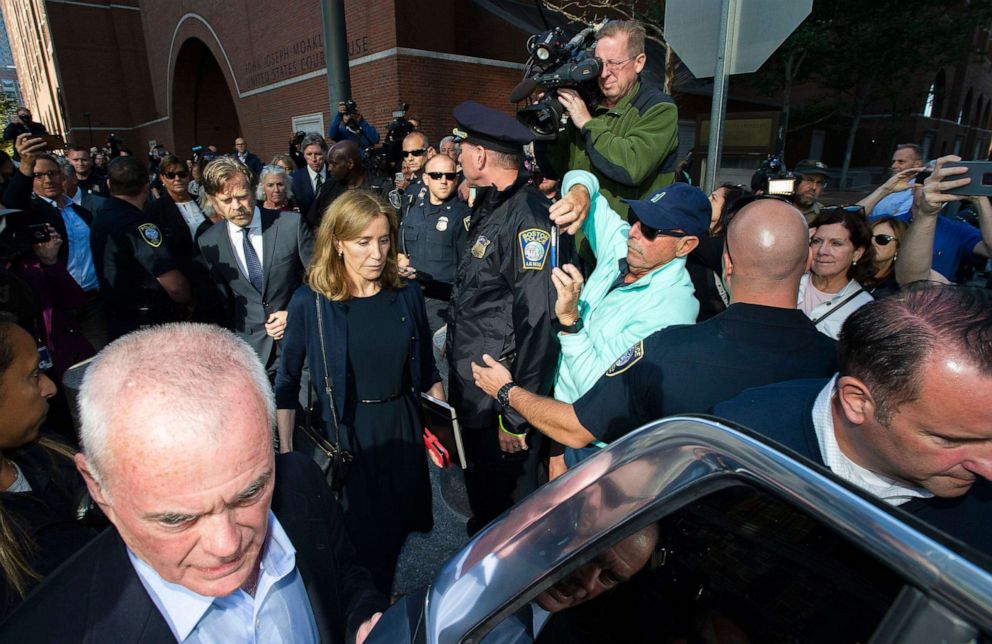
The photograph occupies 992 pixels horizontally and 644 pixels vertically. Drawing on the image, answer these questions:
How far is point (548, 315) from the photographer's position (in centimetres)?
245

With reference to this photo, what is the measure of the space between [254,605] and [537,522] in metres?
0.77

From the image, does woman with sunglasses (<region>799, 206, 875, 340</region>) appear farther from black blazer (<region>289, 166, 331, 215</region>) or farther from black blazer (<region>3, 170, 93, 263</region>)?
black blazer (<region>289, 166, 331, 215</region>)

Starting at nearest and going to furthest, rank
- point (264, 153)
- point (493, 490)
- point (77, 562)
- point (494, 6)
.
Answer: point (77, 562)
point (493, 490)
point (494, 6)
point (264, 153)

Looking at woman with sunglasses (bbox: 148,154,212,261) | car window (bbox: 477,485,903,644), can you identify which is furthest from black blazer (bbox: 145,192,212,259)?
car window (bbox: 477,485,903,644)

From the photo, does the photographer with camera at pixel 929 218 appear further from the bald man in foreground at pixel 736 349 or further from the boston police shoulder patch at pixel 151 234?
the boston police shoulder patch at pixel 151 234

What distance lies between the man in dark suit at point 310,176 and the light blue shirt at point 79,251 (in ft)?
8.31

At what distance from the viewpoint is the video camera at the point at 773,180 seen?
13.0 feet

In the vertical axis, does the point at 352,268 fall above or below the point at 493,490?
above

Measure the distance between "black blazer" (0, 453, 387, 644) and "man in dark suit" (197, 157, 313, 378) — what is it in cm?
216

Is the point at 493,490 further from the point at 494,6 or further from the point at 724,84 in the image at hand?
the point at 494,6

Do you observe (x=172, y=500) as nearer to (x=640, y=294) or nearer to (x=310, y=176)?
(x=640, y=294)

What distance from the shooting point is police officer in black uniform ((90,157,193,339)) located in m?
3.59

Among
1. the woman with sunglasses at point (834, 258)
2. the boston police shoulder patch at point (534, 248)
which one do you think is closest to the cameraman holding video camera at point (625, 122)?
the boston police shoulder patch at point (534, 248)

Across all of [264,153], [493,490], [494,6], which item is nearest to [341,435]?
[493,490]
